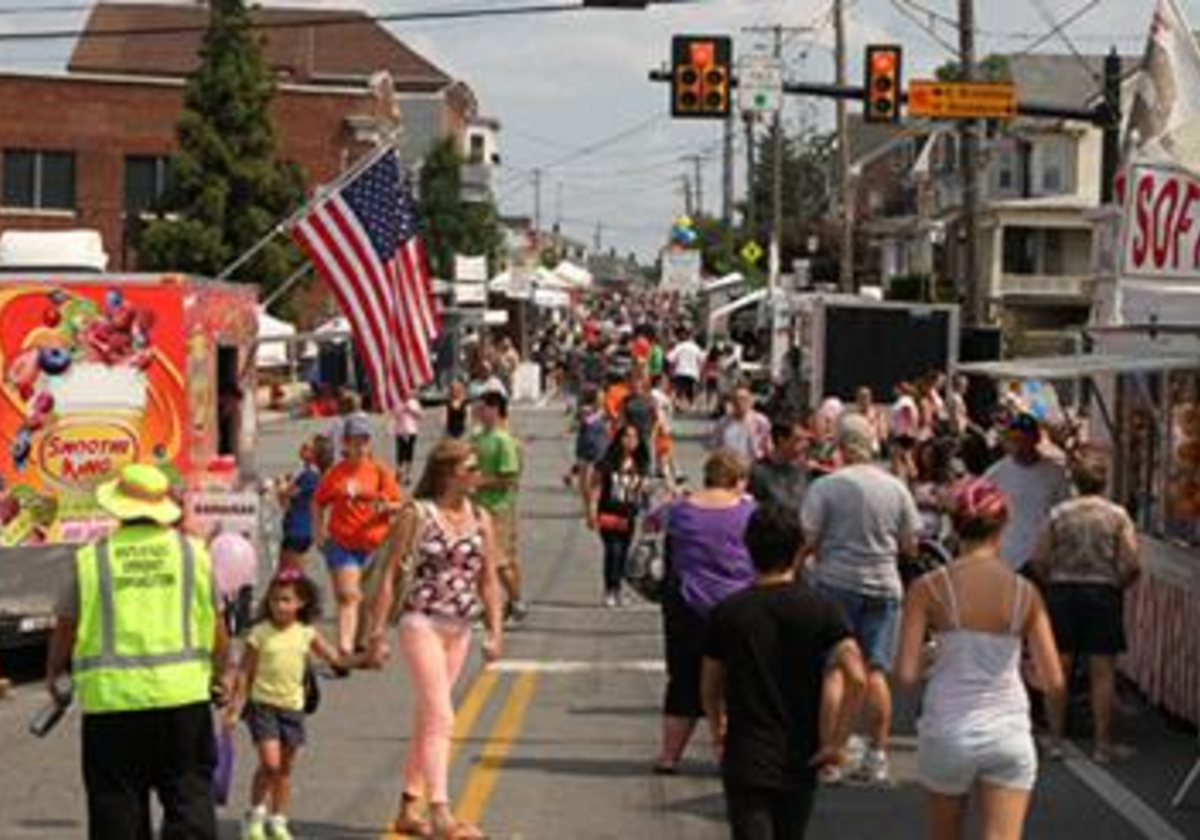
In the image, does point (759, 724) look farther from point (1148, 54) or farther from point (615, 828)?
point (1148, 54)

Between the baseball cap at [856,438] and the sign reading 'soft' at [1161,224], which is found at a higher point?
the sign reading 'soft' at [1161,224]

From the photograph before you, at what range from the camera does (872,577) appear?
1174 centimetres

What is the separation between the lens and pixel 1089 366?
14703 millimetres

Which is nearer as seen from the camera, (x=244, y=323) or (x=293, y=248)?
(x=244, y=323)

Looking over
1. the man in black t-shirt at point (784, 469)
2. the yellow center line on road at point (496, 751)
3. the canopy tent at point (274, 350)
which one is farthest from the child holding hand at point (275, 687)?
the canopy tent at point (274, 350)

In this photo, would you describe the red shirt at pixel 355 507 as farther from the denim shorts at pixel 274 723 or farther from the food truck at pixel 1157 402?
the denim shorts at pixel 274 723

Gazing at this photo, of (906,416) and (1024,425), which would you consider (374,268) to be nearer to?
(1024,425)

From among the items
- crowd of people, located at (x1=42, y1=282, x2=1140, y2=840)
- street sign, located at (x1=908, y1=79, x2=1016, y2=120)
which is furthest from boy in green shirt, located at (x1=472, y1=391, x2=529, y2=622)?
street sign, located at (x1=908, y1=79, x2=1016, y2=120)

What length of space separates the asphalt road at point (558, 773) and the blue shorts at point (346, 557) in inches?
28.9

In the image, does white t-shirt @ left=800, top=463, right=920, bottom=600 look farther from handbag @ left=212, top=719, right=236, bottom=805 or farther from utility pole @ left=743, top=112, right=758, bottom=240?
utility pole @ left=743, top=112, right=758, bottom=240

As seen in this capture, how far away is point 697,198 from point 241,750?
484 feet

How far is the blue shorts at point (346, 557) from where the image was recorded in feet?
52.0

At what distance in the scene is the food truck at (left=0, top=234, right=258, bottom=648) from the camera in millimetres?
15719

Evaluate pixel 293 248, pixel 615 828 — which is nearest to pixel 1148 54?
pixel 615 828
